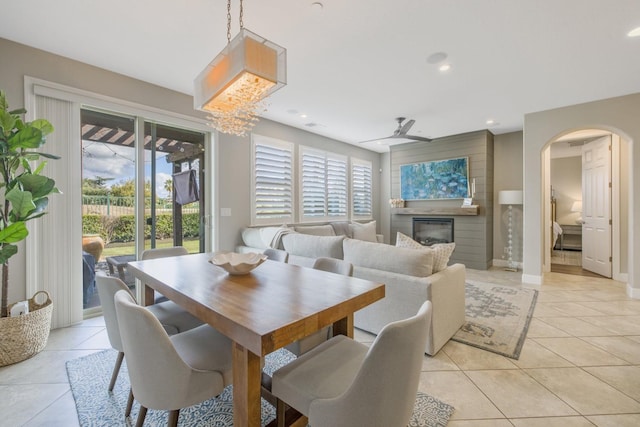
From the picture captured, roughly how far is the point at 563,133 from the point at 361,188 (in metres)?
3.84

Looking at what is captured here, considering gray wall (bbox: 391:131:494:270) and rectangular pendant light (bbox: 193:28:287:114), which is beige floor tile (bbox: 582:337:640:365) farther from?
rectangular pendant light (bbox: 193:28:287:114)

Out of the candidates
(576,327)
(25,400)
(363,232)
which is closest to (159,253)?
(25,400)

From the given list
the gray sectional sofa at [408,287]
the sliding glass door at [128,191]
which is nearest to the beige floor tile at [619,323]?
the gray sectional sofa at [408,287]

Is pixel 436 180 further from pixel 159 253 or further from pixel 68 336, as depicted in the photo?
pixel 68 336

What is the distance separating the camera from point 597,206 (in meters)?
4.85

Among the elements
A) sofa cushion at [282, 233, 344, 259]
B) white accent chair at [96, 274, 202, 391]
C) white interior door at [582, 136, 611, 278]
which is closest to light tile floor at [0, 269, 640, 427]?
white accent chair at [96, 274, 202, 391]

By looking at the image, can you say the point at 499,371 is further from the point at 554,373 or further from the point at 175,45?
the point at 175,45

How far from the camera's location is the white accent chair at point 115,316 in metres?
1.54

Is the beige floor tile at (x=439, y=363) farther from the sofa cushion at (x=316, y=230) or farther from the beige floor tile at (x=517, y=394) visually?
the sofa cushion at (x=316, y=230)

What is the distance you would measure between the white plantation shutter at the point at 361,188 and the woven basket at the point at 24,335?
5.29m

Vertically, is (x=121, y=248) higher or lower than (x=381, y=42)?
lower

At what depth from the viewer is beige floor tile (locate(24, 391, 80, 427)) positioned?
161 cm

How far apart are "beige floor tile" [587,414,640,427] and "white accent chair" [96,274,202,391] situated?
8.46 ft

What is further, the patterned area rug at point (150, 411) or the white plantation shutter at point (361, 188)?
the white plantation shutter at point (361, 188)
